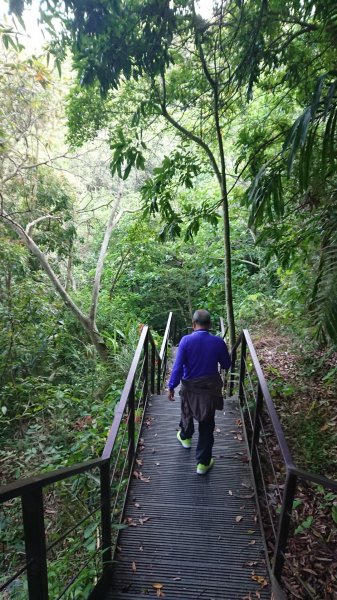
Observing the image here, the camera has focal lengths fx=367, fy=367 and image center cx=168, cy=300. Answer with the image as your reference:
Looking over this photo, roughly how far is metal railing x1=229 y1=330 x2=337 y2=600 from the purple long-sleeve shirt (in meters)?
0.34

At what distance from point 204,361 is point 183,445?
1023mm

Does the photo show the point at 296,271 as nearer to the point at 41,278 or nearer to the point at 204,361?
the point at 204,361

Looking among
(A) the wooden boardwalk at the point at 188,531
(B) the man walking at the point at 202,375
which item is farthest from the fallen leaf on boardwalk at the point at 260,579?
(B) the man walking at the point at 202,375

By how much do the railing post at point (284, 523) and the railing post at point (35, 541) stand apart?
1.22 meters

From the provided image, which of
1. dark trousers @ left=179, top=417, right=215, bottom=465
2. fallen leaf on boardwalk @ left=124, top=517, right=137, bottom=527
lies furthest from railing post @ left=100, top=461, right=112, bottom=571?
dark trousers @ left=179, top=417, right=215, bottom=465

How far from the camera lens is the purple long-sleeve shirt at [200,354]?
10.5 feet

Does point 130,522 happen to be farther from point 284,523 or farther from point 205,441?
point 284,523

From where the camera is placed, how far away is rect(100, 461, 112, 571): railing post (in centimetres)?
215

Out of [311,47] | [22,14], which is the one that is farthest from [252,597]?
[311,47]

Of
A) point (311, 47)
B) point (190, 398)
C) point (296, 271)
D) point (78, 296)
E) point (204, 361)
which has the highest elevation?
point (311, 47)

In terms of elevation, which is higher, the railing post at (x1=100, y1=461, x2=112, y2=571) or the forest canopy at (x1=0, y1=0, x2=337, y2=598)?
the forest canopy at (x1=0, y1=0, x2=337, y2=598)

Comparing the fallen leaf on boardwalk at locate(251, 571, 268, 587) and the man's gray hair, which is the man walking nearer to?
the man's gray hair

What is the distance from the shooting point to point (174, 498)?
3012 mm

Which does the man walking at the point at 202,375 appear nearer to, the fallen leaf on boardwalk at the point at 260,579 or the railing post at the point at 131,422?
the railing post at the point at 131,422
